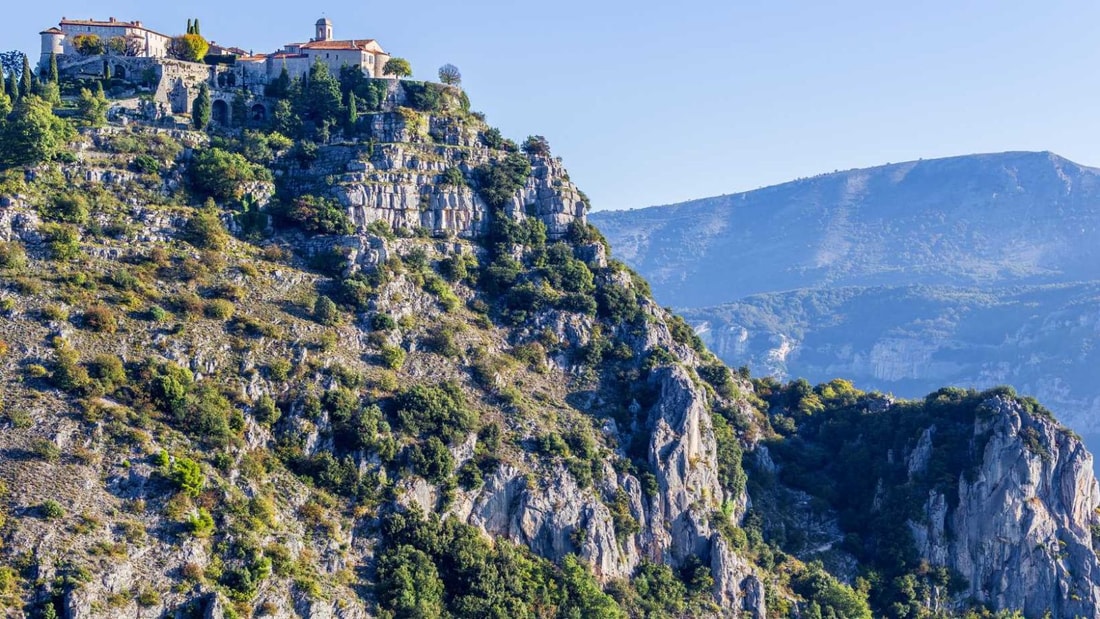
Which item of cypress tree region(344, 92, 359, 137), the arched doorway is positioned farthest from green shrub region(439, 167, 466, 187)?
the arched doorway

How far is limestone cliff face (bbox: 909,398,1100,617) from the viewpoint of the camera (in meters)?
110

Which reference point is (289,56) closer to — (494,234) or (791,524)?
(494,234)

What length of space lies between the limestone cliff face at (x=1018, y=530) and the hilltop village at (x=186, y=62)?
66052 mm

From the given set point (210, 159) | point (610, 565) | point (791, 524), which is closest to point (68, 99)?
point (210, 159)

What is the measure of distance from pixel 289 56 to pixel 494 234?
1182 inches

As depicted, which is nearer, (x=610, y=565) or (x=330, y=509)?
(x=330, y=509)

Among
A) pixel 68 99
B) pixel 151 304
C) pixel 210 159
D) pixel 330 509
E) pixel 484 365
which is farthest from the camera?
pixel 68 99

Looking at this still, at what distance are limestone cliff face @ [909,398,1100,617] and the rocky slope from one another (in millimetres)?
264

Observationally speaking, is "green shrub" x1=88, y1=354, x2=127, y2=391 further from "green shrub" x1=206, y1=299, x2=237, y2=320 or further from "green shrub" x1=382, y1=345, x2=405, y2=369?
"green shrub" x1=382, y1=345, x2=405, y2=369

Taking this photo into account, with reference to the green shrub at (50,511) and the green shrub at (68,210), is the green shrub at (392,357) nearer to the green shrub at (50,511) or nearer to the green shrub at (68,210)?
the green shrub at (68,210)

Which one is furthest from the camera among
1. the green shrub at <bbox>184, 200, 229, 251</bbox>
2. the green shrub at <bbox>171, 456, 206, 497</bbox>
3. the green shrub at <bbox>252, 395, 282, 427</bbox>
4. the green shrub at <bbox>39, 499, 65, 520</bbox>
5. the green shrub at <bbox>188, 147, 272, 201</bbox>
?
the green shrub at <bbox>188, 147, 272, 201</bbox>

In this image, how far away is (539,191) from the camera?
123 metres

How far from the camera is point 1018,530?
11012 centimetres

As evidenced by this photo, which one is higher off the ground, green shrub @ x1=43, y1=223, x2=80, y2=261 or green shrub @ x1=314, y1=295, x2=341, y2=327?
green shrub @ x1=43, y1=223, x2=80, y2=261
